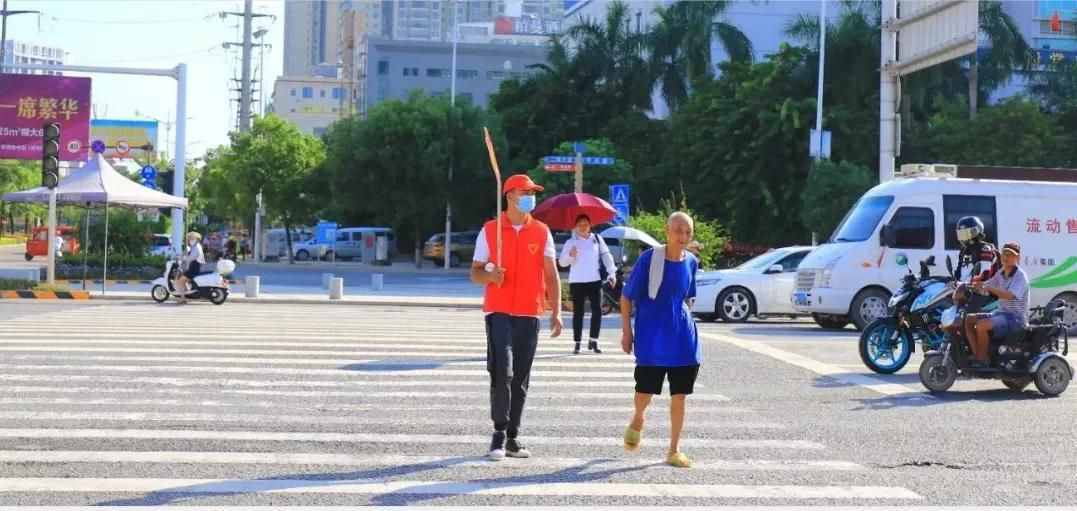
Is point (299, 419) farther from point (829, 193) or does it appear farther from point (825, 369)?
→ point (829, 193)

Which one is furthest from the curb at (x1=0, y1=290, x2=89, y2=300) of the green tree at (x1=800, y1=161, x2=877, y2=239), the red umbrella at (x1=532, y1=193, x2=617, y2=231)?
the green tree at (x1=800, y1=161, x2=877, y2=239)

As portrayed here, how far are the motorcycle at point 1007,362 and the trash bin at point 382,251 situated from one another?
172 ft

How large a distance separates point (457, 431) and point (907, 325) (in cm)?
651

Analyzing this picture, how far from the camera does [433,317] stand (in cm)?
2494

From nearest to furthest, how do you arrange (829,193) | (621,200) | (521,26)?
(621,200), (829,193), (521,26)

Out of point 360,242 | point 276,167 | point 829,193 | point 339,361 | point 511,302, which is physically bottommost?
point 339,361

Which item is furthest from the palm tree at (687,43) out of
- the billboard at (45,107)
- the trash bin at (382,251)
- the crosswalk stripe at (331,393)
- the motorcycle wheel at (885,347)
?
the crosswalk stripe at (331,393)

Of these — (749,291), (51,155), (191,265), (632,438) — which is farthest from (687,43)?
(632,438)

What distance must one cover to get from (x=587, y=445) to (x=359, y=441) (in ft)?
5.20

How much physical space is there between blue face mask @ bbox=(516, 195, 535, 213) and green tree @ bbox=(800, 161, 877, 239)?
30.9m

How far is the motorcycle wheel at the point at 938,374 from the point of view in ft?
44.5

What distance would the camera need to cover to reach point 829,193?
39469 mm

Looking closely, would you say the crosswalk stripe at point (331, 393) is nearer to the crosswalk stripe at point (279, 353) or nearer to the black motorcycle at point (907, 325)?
the crosswalk stripe at point (279, 353)

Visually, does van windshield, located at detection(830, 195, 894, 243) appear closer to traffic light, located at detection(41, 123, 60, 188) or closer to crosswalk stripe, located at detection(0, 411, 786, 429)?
crosswalk stripe, located at detection(0, 411, 786, 429)
